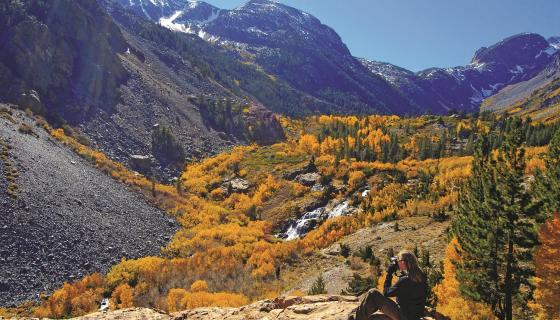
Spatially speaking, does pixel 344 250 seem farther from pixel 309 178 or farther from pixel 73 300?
pixel 309 178

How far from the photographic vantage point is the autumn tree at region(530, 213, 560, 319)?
78.0 feet

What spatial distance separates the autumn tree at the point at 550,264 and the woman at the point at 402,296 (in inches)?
631

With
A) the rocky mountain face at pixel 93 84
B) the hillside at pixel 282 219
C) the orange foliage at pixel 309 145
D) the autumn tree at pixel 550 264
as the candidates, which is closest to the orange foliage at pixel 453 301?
the hillside at pixel 282 219

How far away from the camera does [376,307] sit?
424 inches

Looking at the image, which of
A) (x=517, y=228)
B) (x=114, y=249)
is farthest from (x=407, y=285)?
(x=114, y=249)

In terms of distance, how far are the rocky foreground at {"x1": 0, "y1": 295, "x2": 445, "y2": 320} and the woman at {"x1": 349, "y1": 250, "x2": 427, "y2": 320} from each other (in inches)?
67.3

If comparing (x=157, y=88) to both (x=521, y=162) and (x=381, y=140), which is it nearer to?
(x=381, y=140)

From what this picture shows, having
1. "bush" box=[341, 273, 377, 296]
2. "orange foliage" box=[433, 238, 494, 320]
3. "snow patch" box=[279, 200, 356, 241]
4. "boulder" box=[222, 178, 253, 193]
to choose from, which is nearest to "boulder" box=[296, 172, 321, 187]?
"boulder" box=[222, 178, 253, 193]

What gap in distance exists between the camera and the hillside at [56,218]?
43594 mm

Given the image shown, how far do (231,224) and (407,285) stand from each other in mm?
63578

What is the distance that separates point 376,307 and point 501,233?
18.3 metres

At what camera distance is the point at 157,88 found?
129625 mm

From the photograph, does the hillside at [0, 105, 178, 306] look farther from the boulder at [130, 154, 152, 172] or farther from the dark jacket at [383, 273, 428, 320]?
the dark jacket at [383, 273, 428, 320]

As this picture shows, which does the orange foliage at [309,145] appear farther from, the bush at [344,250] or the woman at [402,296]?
the woman at [402,296]
